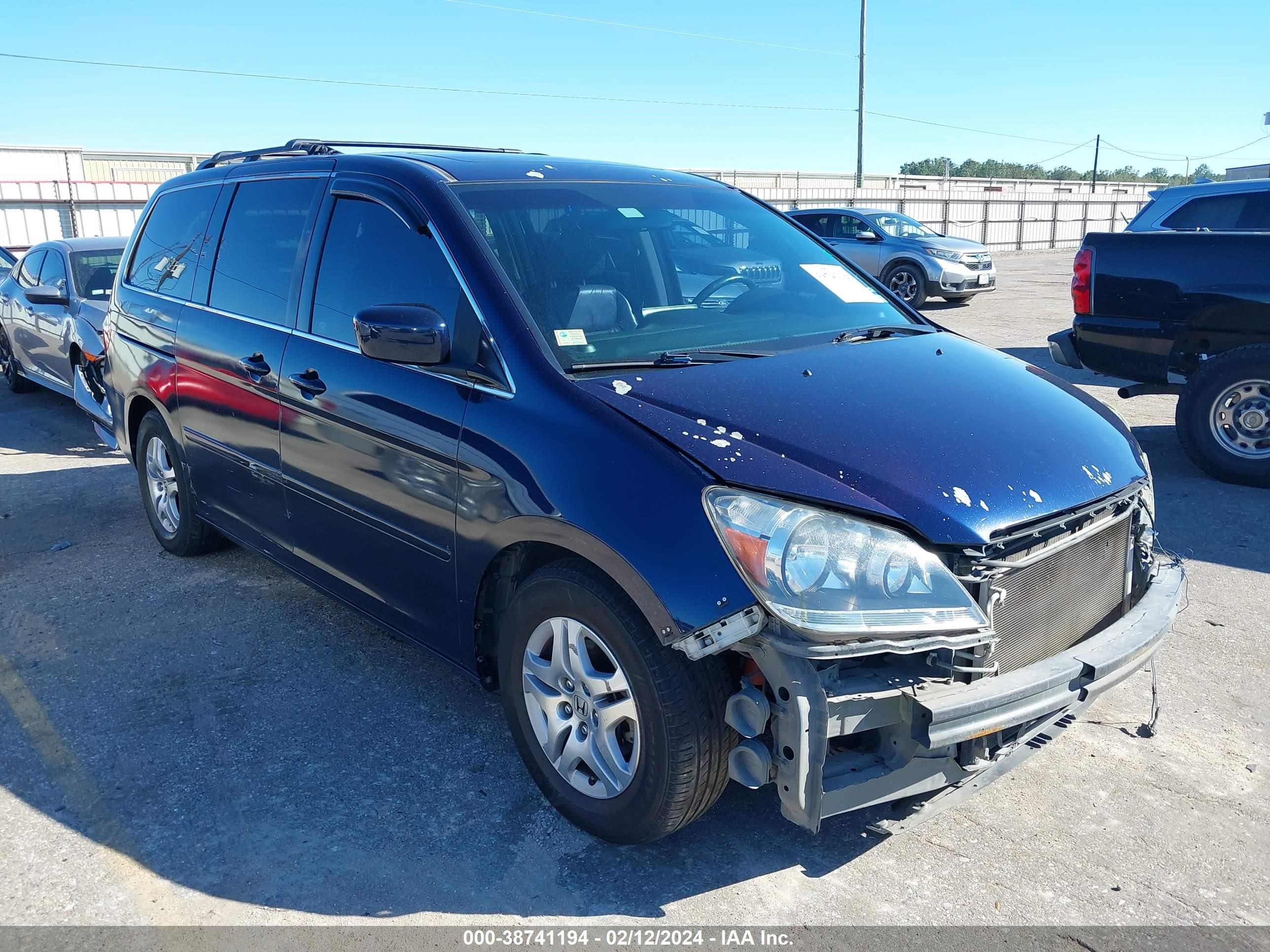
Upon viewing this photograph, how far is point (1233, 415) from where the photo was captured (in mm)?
6570

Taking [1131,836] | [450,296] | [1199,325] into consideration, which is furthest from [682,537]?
[1199,325]

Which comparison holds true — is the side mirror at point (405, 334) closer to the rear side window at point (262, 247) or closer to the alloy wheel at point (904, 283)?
the rear side window at point (262, 247)

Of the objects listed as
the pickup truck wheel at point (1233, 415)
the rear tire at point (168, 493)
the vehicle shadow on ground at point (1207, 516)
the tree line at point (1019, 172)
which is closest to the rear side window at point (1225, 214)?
the pickup truck wheel at point (1233, 415)

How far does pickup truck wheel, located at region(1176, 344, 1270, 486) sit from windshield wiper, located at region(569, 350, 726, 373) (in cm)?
478

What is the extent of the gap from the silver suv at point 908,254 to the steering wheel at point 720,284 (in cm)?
1325

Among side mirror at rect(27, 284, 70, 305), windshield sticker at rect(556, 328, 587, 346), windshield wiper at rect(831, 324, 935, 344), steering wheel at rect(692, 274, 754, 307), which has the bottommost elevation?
side mirror at rect(27, 284, 70, 305)

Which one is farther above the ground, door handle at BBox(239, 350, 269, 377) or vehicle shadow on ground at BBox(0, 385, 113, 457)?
door handle at BBox(239, 350, 269, 377)

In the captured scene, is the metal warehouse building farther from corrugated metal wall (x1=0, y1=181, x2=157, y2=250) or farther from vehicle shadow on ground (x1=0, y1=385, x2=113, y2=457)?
vehicle shadow on ground (x1=0, y1=385, x2=113, y2=457)

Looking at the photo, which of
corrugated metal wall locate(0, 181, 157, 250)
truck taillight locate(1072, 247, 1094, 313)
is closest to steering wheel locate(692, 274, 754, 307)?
truck taillight locate(1072, 247, 1094, 313)

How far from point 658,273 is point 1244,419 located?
4.81 m

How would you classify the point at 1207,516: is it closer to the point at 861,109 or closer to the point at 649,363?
the point at 649,363

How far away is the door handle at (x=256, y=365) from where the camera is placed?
4.00 meters

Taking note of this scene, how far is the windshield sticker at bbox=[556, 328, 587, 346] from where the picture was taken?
122 inches

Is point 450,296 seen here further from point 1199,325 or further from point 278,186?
point 1199,325
